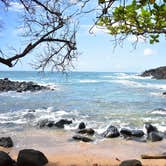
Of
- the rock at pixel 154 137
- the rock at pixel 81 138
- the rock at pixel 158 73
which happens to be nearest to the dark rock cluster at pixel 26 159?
the rock at pixel 81 138

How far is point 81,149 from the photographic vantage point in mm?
15234

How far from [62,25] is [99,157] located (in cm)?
627

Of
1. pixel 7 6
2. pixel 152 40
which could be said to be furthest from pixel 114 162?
pixel 152 40

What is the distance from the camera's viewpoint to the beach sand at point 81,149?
12859mm

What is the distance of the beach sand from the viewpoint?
1286 centimetres

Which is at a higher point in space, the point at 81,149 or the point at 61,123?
the point at 61,123

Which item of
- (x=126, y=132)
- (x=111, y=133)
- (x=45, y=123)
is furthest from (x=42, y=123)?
(x=126, y=132)

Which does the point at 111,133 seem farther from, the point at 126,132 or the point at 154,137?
the point at 154,137

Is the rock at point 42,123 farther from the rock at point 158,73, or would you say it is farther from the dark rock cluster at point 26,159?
the rock at point 158,73

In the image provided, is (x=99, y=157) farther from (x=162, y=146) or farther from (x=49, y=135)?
(x=49, y=135)

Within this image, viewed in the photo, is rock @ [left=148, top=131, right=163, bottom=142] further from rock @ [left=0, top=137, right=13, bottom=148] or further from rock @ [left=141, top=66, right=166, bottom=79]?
rock @ [left=141, top=66, right=166, bottom=79]

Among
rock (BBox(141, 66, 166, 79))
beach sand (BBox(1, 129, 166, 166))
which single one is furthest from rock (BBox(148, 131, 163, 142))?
rock (BBox(141, 66, 166, 79))

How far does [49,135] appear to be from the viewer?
18422mm

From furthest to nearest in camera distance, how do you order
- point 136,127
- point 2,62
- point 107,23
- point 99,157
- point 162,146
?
point 136,127 → point 162,146 → point 99,157 → point 2,62 → point 107,23
